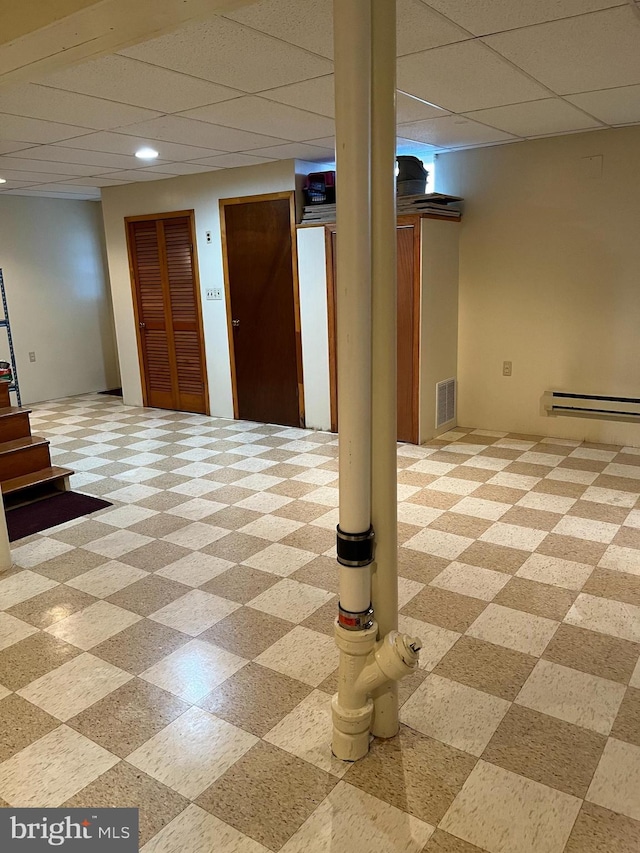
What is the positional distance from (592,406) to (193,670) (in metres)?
3.83

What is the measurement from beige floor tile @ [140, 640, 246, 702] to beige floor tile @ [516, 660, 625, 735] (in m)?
1.03

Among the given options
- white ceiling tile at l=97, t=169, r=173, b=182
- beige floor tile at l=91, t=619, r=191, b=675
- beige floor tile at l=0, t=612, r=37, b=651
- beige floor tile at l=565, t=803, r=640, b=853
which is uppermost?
white ceiling tile at l=97, t=169, r=173, b=182

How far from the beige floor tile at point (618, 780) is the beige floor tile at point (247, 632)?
1.20m

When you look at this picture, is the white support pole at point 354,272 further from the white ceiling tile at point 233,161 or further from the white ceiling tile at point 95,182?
the white ceiling tile at point 95,182

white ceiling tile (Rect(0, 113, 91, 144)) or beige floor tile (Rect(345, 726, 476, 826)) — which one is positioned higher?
white ceiling tile (Rect(0, 113, 91, 144))

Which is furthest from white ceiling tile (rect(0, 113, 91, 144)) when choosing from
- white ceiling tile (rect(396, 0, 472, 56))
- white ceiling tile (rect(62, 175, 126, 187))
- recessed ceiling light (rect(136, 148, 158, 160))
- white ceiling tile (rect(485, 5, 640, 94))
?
white ceiling tile (rect(485, 5, 640, 94))

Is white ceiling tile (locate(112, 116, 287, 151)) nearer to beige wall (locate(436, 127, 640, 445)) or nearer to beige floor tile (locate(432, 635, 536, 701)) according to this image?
beige wall (locate(436, 127, 640, 445))

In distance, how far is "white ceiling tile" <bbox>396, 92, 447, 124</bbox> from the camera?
3.54 meters

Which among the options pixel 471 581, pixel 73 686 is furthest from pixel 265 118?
pixel 73 686

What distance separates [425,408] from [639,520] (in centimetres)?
198

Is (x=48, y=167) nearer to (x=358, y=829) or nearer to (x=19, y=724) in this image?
(x=19, y=724)

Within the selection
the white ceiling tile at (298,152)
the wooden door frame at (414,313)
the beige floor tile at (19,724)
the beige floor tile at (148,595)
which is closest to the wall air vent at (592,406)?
the wooden door frame at (414,313)

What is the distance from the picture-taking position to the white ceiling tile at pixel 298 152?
479 centimetres

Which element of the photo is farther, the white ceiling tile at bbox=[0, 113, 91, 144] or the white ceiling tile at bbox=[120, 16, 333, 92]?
the white ceiling tile at bbox=[0, 113, 91, 144]
